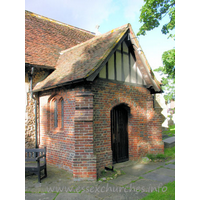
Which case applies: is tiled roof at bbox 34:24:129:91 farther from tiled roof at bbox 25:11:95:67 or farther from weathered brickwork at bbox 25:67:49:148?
tiled roof at bbox 25:11:95:67

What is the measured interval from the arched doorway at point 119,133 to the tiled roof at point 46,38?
407 centimetres

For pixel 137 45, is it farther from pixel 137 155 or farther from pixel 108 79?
pixel 137 155

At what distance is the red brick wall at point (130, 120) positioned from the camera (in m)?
6.87

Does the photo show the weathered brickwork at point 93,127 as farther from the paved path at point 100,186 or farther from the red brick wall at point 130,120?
the paved path at point 100,186

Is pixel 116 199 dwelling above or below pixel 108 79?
below

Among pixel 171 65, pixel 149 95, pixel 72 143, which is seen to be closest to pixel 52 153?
pixel 72 143

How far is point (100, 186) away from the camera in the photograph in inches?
222

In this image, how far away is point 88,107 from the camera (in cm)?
630

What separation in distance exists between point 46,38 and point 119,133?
24.8 feet

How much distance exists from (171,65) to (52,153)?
29.2ft

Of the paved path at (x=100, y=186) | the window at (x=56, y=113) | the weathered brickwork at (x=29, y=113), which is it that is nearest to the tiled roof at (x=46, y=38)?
the weathered brickwork at (x=29, y=113)

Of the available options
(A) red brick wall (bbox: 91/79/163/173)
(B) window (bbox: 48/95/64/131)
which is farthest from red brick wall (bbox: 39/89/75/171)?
(A) red brick wall (bbox: 91/79/163/173)

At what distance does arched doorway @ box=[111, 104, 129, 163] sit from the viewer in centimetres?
807

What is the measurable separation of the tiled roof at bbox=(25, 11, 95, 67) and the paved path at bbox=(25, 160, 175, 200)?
5273mm
